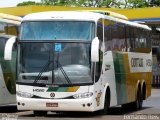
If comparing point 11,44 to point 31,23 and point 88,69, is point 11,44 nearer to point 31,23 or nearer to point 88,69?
point 31,23

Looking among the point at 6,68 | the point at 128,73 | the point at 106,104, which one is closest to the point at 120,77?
the point at 128,73

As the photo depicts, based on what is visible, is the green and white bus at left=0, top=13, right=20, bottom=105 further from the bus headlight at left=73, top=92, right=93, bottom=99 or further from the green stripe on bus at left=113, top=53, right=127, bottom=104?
the bus headlight at left=73, top=92, right=93, bottom=99

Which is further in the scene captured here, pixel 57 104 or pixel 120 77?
pixel 120 77

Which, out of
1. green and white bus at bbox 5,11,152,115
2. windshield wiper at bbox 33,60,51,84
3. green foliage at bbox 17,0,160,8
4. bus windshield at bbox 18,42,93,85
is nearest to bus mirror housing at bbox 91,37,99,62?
green and white bus at bbox 5,11,152,115

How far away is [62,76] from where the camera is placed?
55.6 ft

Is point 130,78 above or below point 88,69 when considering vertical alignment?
below

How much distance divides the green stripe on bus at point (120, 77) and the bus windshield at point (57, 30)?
8.28 feet

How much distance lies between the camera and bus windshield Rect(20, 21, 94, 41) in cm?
1736

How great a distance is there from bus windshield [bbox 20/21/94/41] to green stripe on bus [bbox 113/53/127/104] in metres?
2.52

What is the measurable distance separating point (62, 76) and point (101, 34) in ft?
6.58

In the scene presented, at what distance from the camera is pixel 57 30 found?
57.4 ft

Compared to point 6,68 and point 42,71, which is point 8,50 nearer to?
point 42,71

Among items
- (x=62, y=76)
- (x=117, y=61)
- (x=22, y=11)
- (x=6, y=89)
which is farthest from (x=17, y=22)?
(x=22, y=11)

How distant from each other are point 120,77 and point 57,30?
3.95 m
